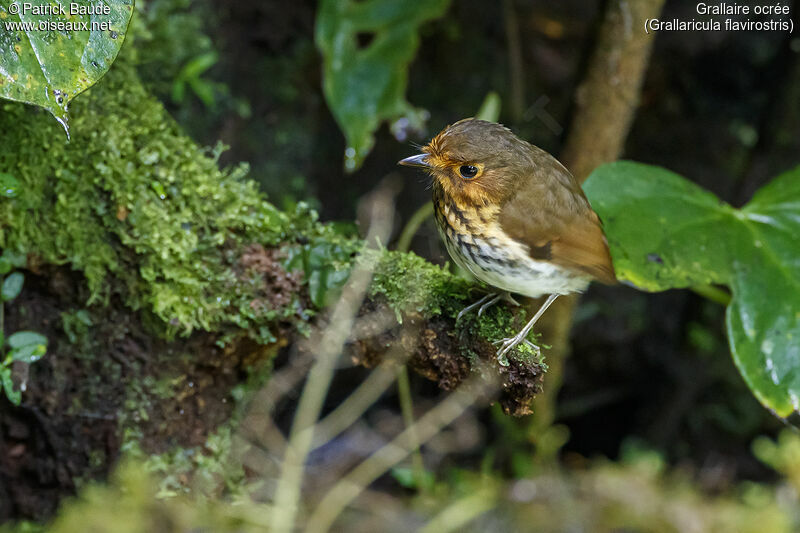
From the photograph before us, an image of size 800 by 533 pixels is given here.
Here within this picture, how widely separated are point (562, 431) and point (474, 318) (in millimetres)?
1966

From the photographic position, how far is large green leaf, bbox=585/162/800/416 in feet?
5.61

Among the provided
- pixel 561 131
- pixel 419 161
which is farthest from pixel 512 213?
pixel 561 131

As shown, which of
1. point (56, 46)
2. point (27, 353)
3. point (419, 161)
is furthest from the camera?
point (27, 353)

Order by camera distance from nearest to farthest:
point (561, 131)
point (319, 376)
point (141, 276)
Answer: point (141, 276)
point (319, 376)
point (561, 131)

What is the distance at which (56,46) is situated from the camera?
136 centimetres

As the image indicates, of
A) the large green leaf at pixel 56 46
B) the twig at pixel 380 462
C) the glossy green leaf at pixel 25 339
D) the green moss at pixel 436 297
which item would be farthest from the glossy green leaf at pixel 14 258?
the twig at pixel 380 462

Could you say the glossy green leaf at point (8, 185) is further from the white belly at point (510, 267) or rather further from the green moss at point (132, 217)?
the white belly at point (510, 267)

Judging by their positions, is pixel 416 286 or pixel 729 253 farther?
pixel 729 253

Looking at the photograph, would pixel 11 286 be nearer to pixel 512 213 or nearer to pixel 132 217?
pixel 132 217

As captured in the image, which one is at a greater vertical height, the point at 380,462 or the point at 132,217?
the point at 132,217

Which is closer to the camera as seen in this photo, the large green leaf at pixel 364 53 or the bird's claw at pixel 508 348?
the bird's claw at pixel 508 348

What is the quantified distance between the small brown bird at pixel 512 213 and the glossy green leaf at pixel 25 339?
3.69ft

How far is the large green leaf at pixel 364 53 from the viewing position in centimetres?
254

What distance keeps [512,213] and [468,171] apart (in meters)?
0.12
